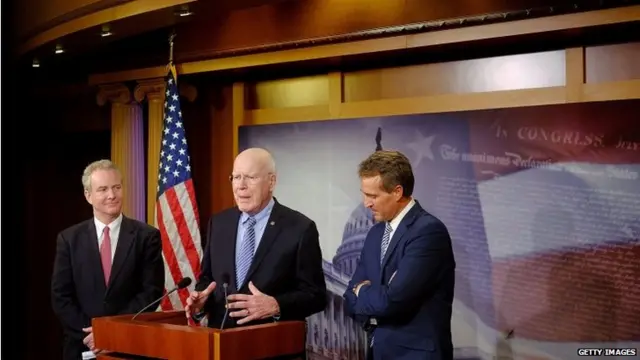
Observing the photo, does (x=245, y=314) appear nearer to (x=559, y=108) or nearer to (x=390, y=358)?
(x=390, y=358)

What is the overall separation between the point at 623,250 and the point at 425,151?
120 centimetres

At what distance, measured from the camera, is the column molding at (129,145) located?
594 cm

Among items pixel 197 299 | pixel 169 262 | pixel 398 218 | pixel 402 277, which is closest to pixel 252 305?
pixel 197 299

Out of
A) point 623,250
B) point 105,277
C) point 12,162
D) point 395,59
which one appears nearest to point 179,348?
point 105,277

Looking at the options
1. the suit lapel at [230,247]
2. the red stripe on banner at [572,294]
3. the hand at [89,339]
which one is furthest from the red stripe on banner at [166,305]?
the suit lapel at [230,247]

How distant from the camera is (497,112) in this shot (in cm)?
445

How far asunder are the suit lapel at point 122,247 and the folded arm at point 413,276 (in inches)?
46.9

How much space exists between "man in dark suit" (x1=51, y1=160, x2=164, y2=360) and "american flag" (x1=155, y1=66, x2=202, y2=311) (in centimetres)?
158

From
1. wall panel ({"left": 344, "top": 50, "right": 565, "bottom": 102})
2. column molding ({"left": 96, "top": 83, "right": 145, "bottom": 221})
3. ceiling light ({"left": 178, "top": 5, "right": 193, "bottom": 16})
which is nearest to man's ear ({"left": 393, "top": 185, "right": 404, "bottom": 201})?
wall panel ({"left": 344, "top": 50, "right": 565, "bottom": 102})

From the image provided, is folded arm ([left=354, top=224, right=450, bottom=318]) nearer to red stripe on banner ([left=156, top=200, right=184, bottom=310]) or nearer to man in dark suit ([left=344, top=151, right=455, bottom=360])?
man in dark suit ([left=344, top=151, right=455, bottom=360])

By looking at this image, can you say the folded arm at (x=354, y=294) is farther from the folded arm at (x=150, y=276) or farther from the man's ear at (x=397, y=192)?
the folded arm at (x=150, y=276)

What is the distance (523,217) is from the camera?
4367 mm

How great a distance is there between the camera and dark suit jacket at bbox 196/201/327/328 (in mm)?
3143

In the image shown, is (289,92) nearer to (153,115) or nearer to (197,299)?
(153,115)
